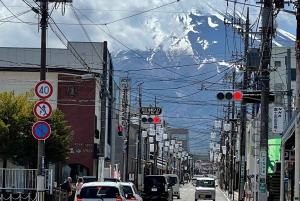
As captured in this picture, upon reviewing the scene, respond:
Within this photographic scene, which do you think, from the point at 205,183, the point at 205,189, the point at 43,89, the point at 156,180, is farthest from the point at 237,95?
the point at 205,183

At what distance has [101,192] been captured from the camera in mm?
23688

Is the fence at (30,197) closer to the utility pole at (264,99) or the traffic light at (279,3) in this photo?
the utility pole at (264,99)

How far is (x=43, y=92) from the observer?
23453 mm

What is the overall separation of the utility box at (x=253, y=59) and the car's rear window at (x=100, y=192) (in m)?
12.6

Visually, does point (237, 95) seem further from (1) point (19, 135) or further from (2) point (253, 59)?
(1) point (19, 135)

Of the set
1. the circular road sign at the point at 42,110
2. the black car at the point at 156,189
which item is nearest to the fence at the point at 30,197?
the black car at the point at 156,189

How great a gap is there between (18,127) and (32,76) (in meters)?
13.7

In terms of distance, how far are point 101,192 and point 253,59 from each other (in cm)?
1329

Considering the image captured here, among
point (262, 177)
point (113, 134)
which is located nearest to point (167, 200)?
point (262, 177)

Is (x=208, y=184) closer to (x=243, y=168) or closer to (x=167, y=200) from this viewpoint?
(x=243, y=168)

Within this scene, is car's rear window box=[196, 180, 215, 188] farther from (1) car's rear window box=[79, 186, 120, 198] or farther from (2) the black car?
(1) car's rear window box=[79, 186, 120, 198]

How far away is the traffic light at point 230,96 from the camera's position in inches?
1233

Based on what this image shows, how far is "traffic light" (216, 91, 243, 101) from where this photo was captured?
103 feet

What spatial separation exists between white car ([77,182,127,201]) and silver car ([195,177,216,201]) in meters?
31.0
